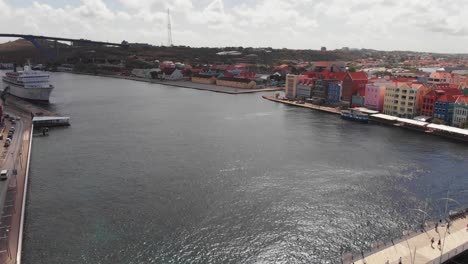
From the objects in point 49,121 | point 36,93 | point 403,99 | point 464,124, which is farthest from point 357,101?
point 36,93

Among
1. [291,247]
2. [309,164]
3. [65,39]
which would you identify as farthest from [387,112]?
[65,39]

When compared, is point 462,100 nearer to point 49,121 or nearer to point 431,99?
point 431,99

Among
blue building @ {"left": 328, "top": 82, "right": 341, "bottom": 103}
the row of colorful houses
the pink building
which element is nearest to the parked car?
the row of colorful houses

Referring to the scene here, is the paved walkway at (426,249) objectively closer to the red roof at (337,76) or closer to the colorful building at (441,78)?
the red roof at (337,76)

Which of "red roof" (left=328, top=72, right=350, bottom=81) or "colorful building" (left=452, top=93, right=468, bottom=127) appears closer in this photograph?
"colorful building" (left=452, top=93, right=468, bottom=127)

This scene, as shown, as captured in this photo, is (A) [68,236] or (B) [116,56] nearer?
(A) [68,236]

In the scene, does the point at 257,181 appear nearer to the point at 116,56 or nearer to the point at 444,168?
the point at 444,168

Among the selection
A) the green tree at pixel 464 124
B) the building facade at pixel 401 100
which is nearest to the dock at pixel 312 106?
the building facade at pixel 401 100

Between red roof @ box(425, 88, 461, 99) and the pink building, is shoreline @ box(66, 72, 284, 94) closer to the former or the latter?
the pink building
